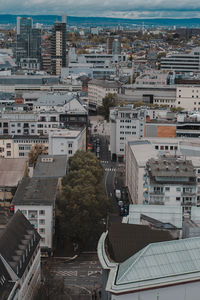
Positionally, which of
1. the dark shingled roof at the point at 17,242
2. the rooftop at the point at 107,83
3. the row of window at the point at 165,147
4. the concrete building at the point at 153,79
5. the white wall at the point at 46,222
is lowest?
the white wall at the point at 46,222

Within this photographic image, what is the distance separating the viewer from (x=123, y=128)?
241 feet

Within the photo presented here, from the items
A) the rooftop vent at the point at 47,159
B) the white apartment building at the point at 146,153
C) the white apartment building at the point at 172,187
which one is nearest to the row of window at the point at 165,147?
the white apartment building at the point at 146,153

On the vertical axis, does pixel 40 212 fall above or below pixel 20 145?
below

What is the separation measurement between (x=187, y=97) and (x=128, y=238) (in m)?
71.0

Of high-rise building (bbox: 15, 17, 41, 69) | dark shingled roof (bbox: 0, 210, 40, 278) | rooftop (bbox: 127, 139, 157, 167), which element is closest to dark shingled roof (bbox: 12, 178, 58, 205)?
dark shingled roof (bbox: 0, 210, 40, 278)

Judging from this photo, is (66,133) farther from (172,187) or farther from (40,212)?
(172,187)

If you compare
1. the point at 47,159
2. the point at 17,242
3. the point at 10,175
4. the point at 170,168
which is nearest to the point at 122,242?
the point at 17,242

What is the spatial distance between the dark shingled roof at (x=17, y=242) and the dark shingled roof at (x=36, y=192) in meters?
6.22

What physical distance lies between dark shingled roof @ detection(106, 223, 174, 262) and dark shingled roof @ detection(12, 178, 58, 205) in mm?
12633

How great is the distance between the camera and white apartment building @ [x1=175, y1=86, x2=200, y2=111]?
9740cm

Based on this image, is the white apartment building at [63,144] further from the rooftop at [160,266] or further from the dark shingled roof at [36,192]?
the rooftop at [160,266]

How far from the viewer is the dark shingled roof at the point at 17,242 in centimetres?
3131

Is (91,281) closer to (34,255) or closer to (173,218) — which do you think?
(34,255)

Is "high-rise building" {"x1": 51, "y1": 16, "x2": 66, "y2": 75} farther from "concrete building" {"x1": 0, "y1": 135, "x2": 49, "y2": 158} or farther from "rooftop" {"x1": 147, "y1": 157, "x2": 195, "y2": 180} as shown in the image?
"rooftop" {"x1": 147, "y1": 157, "x2": 195, "y2": 180}
